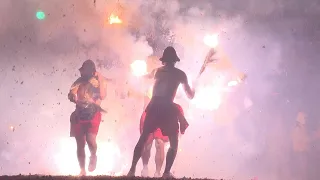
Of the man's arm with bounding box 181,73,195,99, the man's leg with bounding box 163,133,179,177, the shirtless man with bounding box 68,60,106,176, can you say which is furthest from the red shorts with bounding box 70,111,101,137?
Result: the man's arm with bounding box 181,73,195,99

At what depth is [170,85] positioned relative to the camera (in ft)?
35.2

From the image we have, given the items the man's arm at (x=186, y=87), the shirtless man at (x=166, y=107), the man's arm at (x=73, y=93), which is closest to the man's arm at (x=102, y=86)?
the man's arm at (x=73, y=93)

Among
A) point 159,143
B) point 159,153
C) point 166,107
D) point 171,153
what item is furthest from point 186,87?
point 159,153

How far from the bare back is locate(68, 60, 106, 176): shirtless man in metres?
1.91

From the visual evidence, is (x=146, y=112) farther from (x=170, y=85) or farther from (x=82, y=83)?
(x=82, y=83)

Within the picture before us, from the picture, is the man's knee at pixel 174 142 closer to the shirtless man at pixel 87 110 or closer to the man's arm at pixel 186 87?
the man's arm at pixel 186 87

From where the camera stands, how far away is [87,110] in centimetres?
1175

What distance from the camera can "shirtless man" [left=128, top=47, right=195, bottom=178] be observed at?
33.5ft

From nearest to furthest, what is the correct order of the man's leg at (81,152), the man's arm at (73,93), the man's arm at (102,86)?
the man's leg at (81,152) < the man's arm at (73,93) < the man's arm at (102,86)

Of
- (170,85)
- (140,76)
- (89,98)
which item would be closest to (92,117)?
(89,98)

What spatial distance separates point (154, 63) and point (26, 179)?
273 inches

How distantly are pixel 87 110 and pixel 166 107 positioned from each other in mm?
2297

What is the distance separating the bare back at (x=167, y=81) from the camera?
10688 mm

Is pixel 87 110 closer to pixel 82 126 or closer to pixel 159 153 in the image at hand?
pixel 82 126
